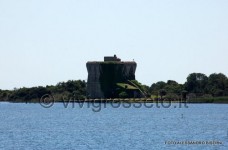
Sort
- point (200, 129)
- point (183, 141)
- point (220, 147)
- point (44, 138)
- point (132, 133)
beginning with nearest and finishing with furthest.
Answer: point (220, 147)
point (183, 141)
point (44, 138)
point (132, 133)
point (200, 129)

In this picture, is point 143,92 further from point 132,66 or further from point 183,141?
point 183,141

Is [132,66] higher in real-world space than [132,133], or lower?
higher

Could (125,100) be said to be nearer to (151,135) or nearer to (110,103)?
(110,103)

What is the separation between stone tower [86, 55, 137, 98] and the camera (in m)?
171

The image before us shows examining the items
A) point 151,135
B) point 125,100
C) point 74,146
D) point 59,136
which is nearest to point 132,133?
point 151,135

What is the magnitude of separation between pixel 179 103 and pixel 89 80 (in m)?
29.3

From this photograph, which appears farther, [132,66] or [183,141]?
[132,66]

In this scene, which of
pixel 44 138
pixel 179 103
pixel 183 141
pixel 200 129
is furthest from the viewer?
pixel 179 103

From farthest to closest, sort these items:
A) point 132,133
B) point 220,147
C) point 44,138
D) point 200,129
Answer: point 200,129
point 132,133
point 44,138
point 220,147

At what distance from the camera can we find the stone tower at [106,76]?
171 metres

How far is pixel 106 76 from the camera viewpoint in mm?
171375

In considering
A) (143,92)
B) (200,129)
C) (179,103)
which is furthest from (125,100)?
(200,129)

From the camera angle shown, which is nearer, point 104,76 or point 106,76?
point 106,76

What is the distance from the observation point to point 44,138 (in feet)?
195
